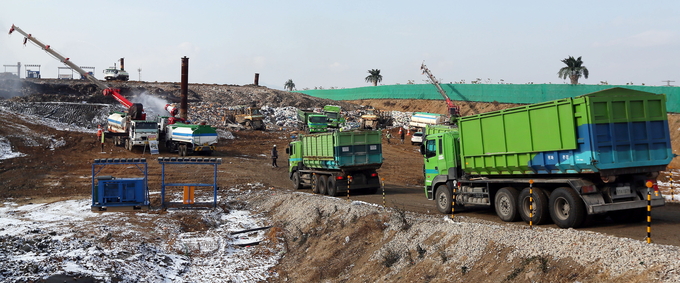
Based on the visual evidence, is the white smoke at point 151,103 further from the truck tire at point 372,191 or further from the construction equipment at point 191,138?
the truck tire at point 372,191

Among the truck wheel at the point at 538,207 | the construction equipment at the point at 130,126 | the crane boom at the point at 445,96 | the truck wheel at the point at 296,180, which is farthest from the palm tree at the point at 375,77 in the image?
the truck wheel at the point at 538,207

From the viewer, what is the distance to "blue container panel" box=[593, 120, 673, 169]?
11836 millimetres

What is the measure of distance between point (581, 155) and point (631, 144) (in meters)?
1.20

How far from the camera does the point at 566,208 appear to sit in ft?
41.4

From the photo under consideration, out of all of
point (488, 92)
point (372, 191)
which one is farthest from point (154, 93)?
point (372, 191)

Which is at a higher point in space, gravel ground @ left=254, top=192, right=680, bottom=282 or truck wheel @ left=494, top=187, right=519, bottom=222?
truck wheel @ left=494, top=187, right=519, bottom=222

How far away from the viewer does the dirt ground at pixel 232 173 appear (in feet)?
42.7

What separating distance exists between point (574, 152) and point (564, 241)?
3.45m

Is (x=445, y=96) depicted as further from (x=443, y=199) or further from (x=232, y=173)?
(x=443, y=199)

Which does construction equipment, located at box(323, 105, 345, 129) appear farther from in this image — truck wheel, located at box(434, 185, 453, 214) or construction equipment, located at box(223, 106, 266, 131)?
truck wheel, located at box(434, 185, 453, 214)

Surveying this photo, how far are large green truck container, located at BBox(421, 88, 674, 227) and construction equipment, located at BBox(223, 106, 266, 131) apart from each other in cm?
4544

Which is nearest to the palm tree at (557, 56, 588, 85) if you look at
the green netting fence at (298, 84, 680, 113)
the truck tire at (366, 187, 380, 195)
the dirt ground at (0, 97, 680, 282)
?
the green netting fence at (298, 84, 680, 113)

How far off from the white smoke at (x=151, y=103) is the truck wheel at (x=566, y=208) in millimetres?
55764

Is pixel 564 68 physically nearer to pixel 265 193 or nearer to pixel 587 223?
pixel 265 193
